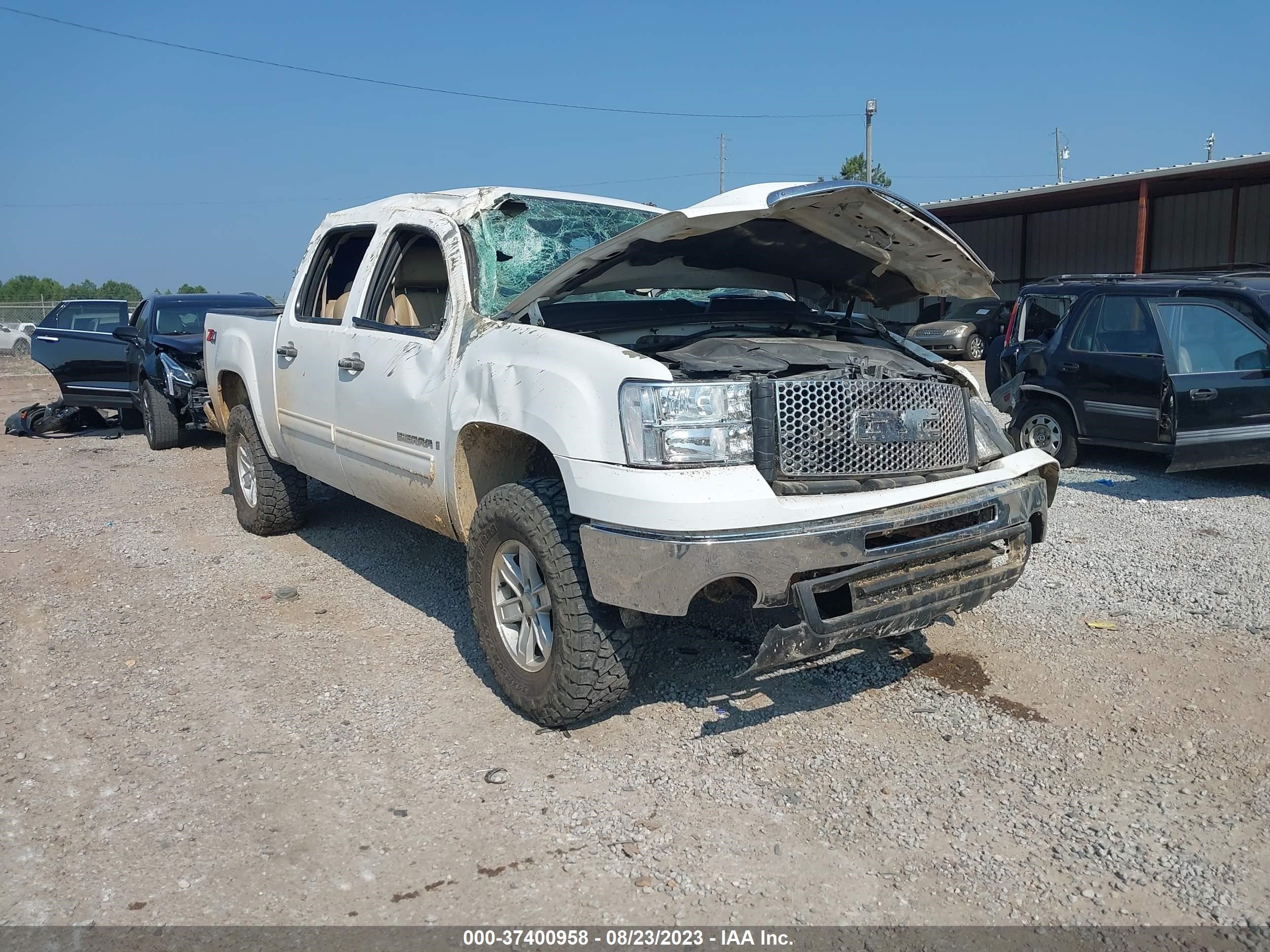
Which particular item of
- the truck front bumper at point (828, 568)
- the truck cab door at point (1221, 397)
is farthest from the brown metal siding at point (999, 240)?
the truck front bumper at point (828, 568)

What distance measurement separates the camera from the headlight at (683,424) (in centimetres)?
341

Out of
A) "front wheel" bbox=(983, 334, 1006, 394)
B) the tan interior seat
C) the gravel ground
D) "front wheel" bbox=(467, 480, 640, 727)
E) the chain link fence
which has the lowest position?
the gravel ground

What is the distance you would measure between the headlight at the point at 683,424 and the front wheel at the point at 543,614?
0.46 meters

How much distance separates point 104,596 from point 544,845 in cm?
381

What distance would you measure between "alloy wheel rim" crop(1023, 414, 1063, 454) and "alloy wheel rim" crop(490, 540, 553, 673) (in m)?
6.31

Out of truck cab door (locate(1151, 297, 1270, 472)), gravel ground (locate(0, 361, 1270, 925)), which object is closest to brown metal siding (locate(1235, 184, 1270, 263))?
truck cab door (locate(1151, 297, 1270, 472))

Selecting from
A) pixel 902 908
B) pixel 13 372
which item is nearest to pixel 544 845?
pixel 902 908

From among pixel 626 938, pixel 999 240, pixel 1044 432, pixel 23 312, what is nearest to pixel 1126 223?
pixel 999 240

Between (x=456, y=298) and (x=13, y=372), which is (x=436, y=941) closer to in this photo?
(x=456, y=298)

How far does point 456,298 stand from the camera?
4.49 meters

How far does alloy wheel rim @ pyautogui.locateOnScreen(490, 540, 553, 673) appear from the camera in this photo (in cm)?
384

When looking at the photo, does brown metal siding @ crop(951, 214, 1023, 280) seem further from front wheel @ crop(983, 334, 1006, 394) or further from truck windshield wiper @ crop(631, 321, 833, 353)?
truck windshield wiper @ crop(631, 321, 833, 353)

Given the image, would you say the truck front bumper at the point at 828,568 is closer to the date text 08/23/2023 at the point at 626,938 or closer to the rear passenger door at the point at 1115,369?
the date text 08/23/2023 at the point at 626,938

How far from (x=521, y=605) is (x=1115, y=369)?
21.0 feet
